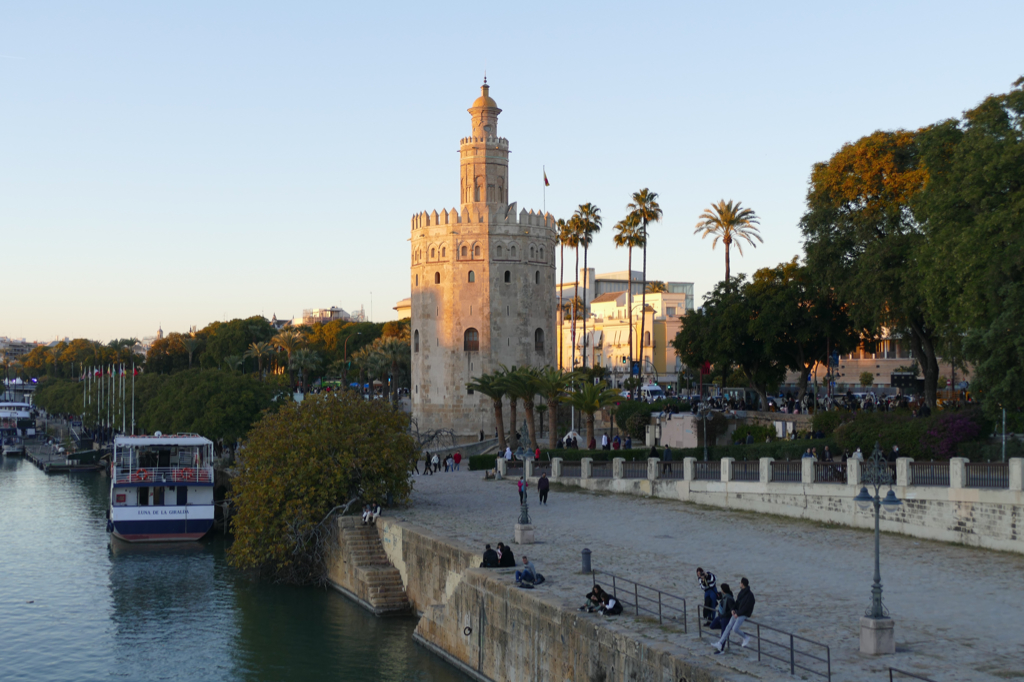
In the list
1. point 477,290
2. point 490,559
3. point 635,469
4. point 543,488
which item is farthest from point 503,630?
point 477,290

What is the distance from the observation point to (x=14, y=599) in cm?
3139

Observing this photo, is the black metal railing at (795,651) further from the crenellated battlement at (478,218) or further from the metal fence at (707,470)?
the crenellated battlement at (478,218)

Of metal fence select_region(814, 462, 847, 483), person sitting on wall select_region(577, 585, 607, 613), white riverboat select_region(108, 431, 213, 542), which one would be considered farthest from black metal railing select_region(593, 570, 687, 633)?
white riverboat select_region(108, 431, 213, 542)

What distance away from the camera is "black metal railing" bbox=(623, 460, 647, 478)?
36.6 metres

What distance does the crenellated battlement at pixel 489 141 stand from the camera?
212 feet

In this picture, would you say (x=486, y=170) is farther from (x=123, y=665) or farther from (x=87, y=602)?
(x=123, y=665)

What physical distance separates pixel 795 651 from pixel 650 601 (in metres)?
4.08

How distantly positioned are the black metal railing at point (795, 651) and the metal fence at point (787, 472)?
13.2 metres

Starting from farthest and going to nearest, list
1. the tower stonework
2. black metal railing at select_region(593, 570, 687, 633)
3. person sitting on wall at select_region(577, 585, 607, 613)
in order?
1. the tower stonework
2. person sitting on wall at select_region(577, 585, 607, 613)
3. black metal railing at select_region(593, 570, 687, 633)

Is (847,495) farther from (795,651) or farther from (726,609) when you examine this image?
(795,651)

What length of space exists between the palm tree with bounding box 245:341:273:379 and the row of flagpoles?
1735 cm

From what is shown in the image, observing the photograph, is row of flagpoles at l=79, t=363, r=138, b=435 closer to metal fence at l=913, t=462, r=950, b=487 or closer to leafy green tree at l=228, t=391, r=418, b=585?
leafy green tree at l=228, t=391, r=418, b=585

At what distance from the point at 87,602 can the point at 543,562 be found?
15.4 meters

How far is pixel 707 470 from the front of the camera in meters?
33.7
